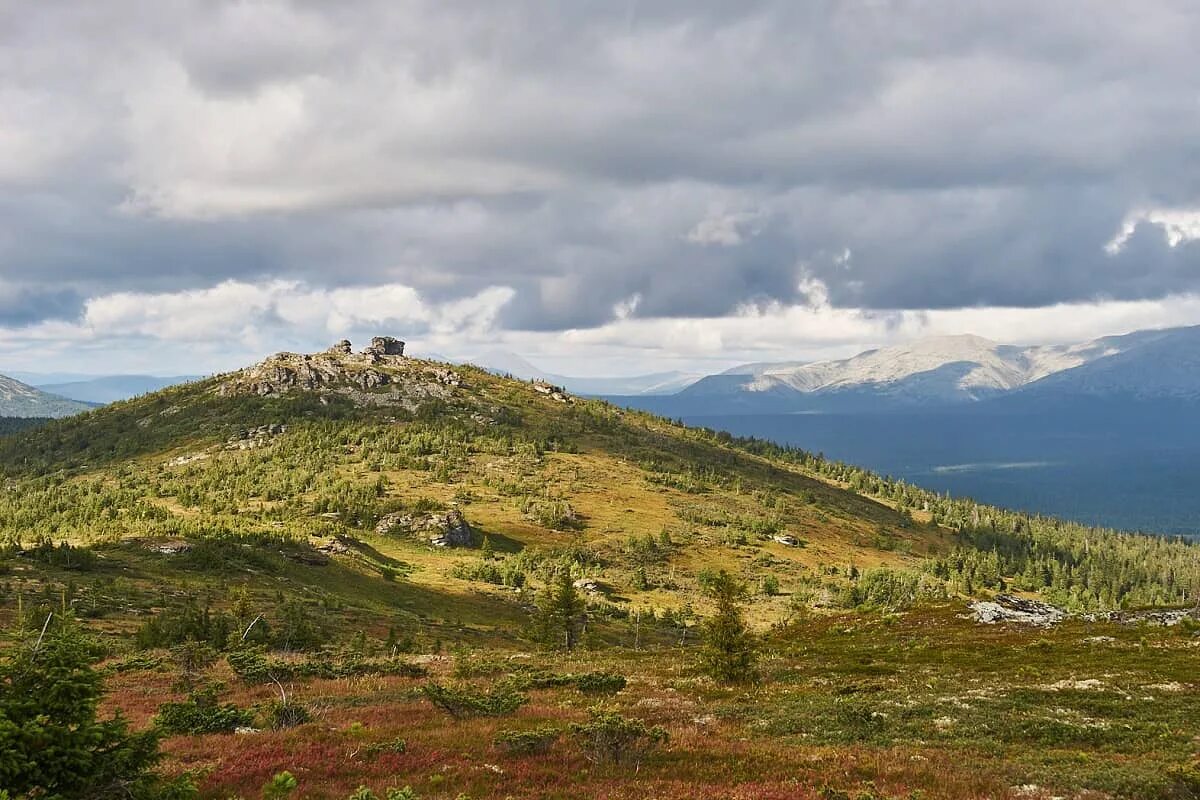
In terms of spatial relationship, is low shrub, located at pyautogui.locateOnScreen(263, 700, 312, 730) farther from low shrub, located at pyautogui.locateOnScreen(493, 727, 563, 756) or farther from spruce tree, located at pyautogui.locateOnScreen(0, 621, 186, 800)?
spruce tree, located at pyautogui.locateOnScreen(0, 621, 186, 800)

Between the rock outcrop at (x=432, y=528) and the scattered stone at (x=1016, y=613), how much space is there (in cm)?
12720

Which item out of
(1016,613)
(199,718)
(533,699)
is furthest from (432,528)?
(199,718)

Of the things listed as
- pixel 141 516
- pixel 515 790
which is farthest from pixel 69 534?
pixel 515 790

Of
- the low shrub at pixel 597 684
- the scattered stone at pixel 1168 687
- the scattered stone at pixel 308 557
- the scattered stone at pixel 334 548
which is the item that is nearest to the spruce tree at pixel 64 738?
the low shrub at pixel 597 684

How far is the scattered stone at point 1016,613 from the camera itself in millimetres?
94875

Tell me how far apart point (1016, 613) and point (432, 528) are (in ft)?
455

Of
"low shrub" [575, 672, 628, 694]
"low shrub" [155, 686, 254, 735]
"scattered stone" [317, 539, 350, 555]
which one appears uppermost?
"low shrub" [155, 686, 254, 735]

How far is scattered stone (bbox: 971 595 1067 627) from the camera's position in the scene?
94875 millimetres

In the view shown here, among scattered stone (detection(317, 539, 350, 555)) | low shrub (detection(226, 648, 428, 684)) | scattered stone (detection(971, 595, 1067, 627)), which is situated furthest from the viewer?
scattered stone (detection(317, 539, 350, 555))

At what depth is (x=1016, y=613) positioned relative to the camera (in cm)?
10156

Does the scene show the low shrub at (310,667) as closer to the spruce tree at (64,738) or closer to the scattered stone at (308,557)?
the spruce tree at (64,738)

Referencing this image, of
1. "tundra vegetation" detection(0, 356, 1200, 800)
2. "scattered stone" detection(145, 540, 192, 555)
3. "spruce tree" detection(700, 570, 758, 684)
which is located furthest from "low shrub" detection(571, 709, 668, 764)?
"scattered stone" detection(145, 540, 192, 555)

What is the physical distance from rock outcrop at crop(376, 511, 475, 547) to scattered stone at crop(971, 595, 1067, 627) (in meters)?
127

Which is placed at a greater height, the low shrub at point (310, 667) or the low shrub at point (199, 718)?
the low shrub at point (199, 718)
